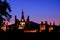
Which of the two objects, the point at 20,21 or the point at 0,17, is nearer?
the point at 0,17

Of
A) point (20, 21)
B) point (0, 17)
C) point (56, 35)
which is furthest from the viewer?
point (20, 21)

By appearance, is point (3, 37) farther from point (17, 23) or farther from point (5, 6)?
point (17, 23)

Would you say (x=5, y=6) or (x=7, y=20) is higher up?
(x=5, y=6)

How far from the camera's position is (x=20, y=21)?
7519cm

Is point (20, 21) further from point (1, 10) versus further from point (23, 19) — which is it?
point (1, 10)

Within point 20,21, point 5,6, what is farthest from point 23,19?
point 5,6

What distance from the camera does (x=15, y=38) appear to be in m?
21.9

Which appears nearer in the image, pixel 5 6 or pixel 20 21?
pixel 5 6

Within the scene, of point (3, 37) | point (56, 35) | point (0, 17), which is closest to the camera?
point (0, 17)

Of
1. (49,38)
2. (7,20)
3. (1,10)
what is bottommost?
(49,38)

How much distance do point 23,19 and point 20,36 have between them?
54.0 meters

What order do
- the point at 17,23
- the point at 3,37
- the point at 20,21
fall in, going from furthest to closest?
the point at 20,21 → the point at 17,23 → the point at 3,37

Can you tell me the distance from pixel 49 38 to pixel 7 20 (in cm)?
914

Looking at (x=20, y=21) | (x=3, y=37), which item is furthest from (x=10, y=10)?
(x=20, y=21)
